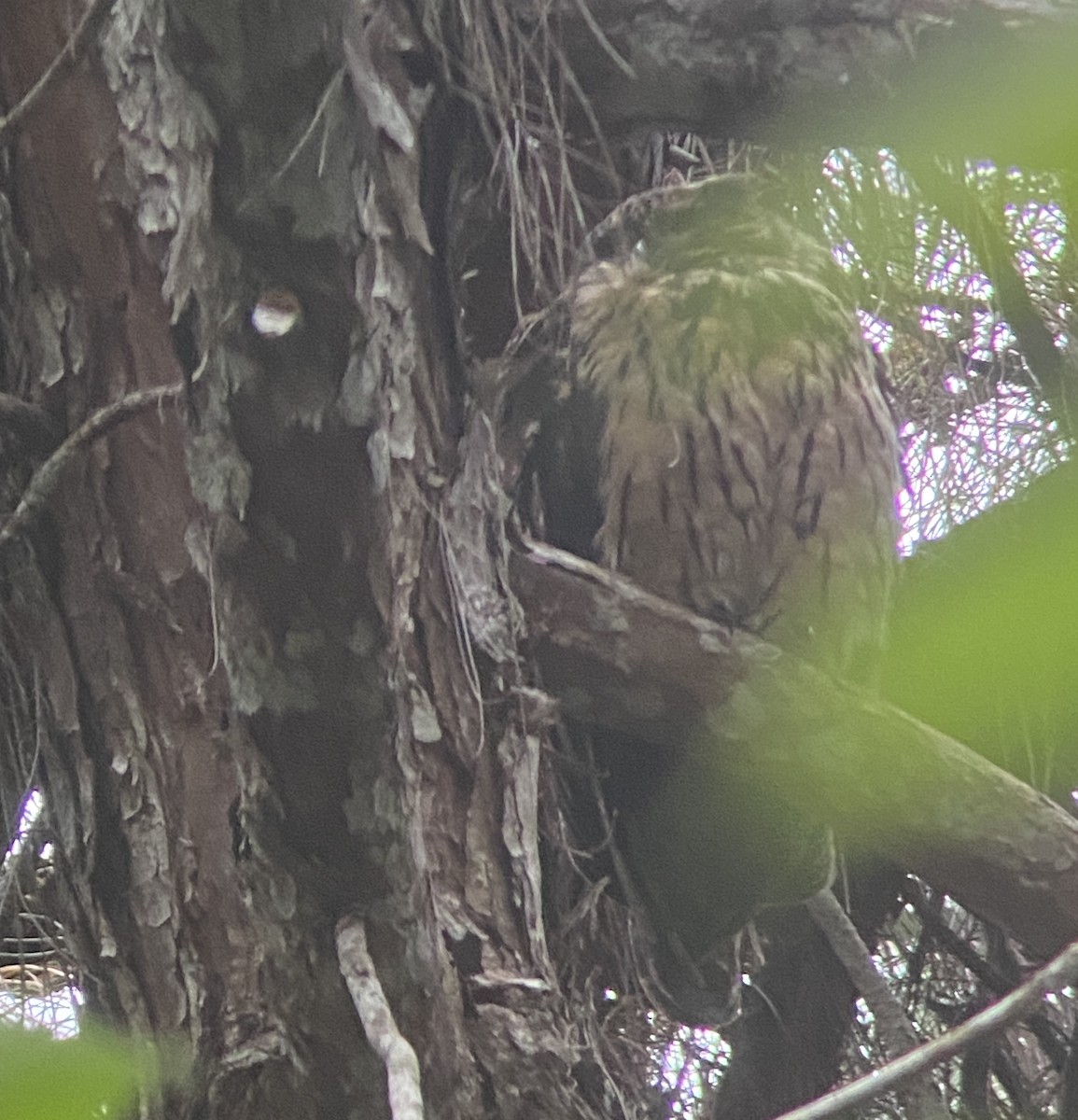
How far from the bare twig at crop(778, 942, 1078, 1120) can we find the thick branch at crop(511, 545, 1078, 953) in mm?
809

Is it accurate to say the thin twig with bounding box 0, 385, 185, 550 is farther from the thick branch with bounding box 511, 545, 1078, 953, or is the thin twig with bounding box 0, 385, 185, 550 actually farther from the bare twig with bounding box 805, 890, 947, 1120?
the bare twig with bounding box 805, 890, 947, 1120

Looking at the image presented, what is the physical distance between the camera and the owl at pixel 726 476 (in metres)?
1.95

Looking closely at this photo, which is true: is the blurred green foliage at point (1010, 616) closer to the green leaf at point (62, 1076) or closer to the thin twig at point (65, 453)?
the green leaf at point (62, 1076)

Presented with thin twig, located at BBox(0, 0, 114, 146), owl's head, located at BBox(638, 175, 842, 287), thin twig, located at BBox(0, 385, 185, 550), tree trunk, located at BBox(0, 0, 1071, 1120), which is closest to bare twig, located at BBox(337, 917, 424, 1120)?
tree trunk, located at BBox(0, 0, 1071, 1120)

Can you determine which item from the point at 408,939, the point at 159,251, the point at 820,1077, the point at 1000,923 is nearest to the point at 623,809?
the point at 1000,923

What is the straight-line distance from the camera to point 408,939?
118cm

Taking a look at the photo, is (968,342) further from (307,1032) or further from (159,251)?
(307,1032)

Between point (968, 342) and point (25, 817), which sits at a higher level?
point (968, 342)

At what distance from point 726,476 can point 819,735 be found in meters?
0.49

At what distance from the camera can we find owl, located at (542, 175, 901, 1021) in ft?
6.39

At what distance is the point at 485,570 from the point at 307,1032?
485mm

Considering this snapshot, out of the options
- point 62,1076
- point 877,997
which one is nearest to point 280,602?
point 62,1076

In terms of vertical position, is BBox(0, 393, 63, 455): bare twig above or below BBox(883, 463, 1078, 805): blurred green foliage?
above

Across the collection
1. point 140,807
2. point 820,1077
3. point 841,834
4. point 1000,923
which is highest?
point 140,807
